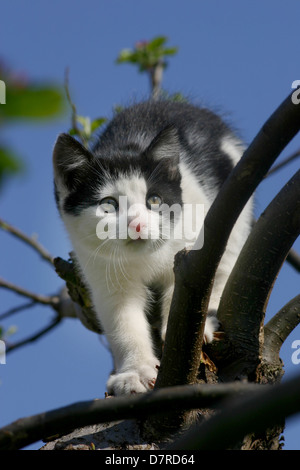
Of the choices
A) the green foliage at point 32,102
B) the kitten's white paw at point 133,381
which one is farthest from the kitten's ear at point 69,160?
the green foliage at point 32,102

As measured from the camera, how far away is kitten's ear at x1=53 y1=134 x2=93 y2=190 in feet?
11.6

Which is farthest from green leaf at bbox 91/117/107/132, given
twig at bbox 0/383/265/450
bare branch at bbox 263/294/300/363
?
twig at bbox 0/383/265/450

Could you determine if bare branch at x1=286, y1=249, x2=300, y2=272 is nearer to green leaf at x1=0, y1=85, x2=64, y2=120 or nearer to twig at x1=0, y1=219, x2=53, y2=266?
twig at x1=0, y1=219, x2=53, y2=266

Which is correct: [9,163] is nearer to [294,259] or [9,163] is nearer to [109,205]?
[109,205]

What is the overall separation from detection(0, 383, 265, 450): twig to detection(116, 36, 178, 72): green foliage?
450 cm

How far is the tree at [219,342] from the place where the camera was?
5.32 feet

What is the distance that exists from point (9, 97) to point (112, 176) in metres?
2.96

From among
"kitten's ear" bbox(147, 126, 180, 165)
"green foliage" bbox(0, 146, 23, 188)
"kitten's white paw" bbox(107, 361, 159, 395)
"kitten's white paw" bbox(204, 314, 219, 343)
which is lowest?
"green foliage" bbox(0, 146, 23, 188)

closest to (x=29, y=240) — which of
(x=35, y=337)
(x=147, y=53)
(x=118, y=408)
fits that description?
(x=35, y=337)

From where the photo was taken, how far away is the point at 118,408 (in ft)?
5.38

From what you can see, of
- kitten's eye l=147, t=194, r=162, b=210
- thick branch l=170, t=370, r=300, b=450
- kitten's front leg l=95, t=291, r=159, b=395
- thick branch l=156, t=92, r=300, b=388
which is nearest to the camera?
thick branch l=170, t=370, r=300, b=450

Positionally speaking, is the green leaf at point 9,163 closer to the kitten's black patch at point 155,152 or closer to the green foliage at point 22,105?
the green foliage at point 22,105

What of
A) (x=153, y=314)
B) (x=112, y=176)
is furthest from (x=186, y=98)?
(x=153, y=314)

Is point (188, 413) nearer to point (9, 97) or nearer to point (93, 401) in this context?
point (93, 401)
